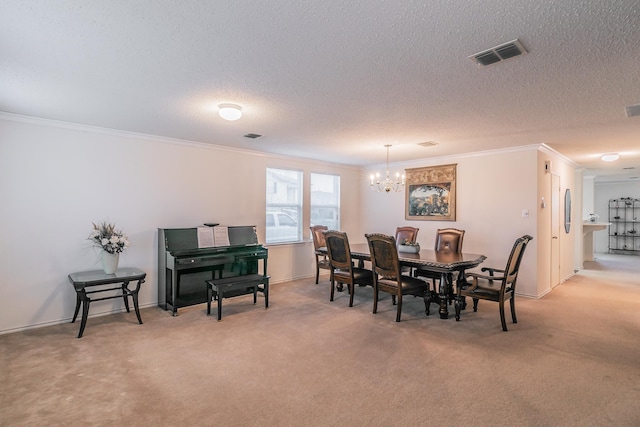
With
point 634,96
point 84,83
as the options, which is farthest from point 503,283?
point 84,83

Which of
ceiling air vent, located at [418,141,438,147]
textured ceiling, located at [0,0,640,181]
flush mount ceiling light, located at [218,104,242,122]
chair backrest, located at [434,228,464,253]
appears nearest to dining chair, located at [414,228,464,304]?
chair backrest, located at [434,228,464,253]

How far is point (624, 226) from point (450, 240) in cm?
954

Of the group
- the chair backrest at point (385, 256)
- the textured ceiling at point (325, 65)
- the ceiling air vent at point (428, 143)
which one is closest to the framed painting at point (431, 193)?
the ceiling air vent at point (428, 143)

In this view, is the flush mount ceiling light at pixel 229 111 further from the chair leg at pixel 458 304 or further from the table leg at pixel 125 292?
the chair leg at pixel 458 304

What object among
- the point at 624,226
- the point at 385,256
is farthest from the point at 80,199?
the point at 624,226

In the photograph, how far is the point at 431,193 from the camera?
625 centimetres

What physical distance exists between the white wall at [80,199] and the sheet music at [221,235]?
31cm

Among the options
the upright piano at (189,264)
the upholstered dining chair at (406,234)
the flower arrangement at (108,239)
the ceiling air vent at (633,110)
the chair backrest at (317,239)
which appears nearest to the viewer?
the ceiling air vent at (633,110)

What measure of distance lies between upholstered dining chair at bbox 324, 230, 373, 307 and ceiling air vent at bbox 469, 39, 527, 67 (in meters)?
2.83

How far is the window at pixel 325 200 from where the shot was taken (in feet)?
22.0

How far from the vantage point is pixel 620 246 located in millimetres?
10570

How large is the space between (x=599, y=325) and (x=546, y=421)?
2.54m

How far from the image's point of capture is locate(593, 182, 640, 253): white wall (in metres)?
10.5

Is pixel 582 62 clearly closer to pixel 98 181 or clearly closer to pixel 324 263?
pixel 324 263
